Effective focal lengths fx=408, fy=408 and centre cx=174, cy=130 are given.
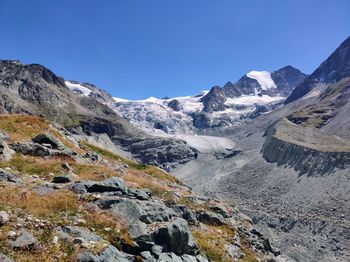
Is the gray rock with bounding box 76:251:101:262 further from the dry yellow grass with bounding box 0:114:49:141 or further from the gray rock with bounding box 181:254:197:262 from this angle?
the dry yellow grass with bounding box 0:114:49:141

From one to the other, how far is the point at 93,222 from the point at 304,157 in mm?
119438

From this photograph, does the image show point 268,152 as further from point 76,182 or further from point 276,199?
point 76,182

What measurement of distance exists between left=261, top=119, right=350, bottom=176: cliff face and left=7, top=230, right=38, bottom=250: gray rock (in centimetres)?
10155

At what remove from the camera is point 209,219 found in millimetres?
22375

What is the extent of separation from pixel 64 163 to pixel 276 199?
87928 mm

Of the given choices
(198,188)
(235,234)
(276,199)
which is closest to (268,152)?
(198,188)

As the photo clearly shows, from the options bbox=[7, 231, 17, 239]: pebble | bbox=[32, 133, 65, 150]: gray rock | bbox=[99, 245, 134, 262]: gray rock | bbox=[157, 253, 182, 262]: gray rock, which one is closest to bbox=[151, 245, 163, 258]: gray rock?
bbox=[157, 253, 182, 262]: gray rock

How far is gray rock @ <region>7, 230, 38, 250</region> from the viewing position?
1066cm

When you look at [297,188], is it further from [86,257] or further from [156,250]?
[86,257]

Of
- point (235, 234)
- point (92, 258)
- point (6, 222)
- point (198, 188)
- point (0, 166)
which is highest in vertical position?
point (0, 166)

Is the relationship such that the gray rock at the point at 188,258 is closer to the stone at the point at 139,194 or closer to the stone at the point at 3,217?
the stone at the point at 139,194

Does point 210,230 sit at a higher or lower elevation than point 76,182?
lower

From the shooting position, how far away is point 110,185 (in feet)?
58.6

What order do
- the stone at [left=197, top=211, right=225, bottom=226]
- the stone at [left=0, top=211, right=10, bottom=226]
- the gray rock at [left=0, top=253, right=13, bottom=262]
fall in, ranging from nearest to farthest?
1. the gray rock at [left=0, top=253, right=13, bottom=262]
2. the stone at [left=0, top=211, right=10, bottom=226]
3. the stone at [left=197, top=211, right=225, bottom=226]
